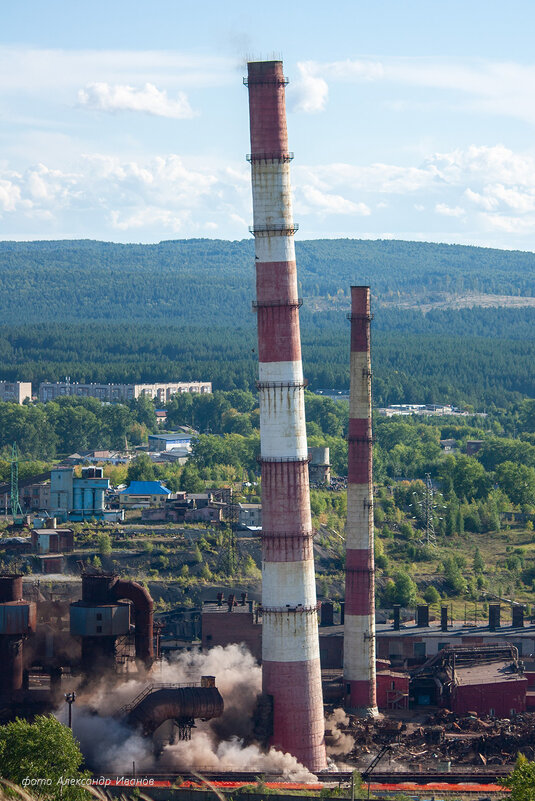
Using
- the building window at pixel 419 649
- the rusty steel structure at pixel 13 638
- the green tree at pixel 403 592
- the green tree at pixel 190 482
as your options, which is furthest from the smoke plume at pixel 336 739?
the green tree at pixel 190 482

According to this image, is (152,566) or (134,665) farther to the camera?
(152,566)

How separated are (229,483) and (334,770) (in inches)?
2910

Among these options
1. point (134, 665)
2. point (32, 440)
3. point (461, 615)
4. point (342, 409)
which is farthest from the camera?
point (342, 409)

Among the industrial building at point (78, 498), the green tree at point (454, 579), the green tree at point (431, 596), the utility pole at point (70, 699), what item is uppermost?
the industrial building at point (78, 498)

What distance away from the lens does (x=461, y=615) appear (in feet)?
307

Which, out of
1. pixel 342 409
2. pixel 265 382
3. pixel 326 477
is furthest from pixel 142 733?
pixel 342 409

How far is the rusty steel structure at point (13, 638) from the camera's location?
59969 millimetres

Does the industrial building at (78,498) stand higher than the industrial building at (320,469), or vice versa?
the industrial building at (320,469)

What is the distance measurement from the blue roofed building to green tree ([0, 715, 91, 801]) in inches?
2532

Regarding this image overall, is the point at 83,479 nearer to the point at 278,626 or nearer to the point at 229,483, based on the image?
the point at 229,483

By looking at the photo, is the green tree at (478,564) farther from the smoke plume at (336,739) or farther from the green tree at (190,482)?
the smoke plume at (336,739)

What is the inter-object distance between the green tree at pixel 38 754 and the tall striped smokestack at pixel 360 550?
20.3 metres

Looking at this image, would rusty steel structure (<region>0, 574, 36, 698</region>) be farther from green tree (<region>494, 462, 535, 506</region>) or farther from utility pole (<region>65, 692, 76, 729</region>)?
green tree (<region>494, 462, 535, 506</region>)

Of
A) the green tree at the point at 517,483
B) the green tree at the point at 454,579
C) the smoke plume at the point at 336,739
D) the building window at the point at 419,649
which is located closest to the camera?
the smoke plume at the point at 336,739
